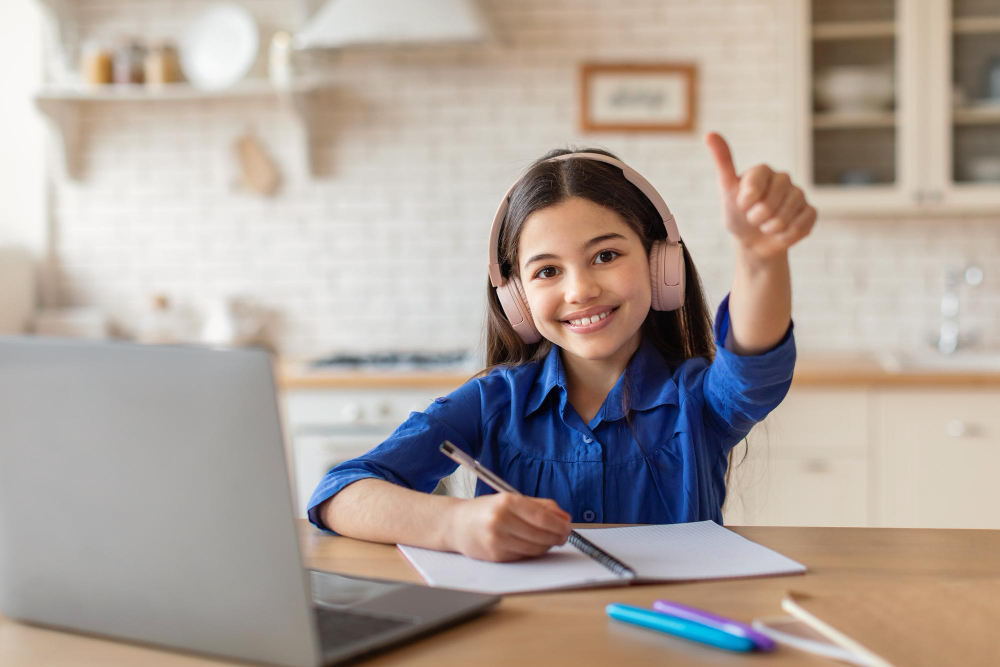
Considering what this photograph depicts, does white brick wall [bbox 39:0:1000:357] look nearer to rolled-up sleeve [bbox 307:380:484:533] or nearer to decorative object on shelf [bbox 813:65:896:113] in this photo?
decorative object on shelf [bbox 813:65:896:113]

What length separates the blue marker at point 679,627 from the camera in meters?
0.71

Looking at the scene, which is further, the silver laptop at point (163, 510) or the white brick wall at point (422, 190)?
the white brick wall at point (422, 190)

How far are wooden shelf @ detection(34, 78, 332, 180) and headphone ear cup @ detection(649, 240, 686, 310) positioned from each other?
7.47ft

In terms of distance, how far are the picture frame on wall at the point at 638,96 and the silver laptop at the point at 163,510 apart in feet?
9.23

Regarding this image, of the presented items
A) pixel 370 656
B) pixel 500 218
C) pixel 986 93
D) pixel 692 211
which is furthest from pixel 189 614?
pixel 986 93

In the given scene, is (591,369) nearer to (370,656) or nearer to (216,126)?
(370,656)

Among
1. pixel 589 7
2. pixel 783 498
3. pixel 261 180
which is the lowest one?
pixel 783 498

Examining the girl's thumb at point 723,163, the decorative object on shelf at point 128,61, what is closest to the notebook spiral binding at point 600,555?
the girl's thumb at point 723,163

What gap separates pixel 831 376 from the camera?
2738 mm

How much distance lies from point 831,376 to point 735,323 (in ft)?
5.79

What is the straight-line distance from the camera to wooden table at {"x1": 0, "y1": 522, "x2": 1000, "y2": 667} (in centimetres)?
71

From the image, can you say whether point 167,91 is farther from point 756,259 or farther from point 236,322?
point 756,259

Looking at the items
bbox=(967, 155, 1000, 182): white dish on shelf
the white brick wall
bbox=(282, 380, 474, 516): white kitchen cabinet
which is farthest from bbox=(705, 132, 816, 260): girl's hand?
bbox=(967, 155, 1000, 182): white dish on shelf

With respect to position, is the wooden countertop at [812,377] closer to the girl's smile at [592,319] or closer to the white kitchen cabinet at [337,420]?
the white kitchen cabinet at [337,420]
